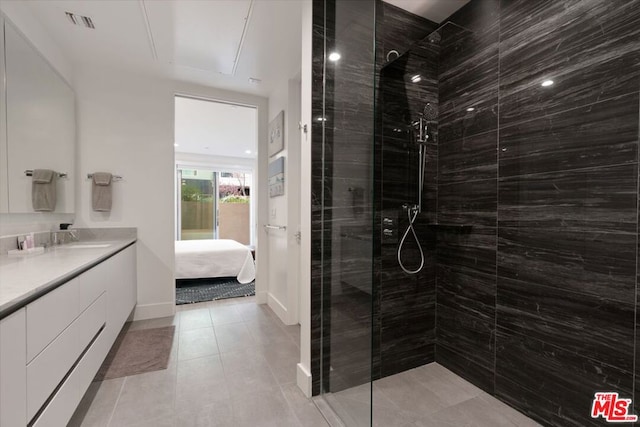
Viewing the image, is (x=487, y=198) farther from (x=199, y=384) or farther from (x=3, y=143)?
(x=3, y=143)

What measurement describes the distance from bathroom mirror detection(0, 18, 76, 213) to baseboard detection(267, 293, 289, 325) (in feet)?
7.33

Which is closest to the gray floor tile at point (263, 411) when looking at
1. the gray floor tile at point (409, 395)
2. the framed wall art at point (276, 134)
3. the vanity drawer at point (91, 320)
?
the gray floor tile at point (409, 395)

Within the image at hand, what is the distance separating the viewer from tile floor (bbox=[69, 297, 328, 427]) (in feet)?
5.16

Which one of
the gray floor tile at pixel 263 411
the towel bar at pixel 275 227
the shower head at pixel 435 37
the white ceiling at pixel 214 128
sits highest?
the white ceiling at pixel 214 128

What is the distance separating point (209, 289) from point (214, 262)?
411 mm

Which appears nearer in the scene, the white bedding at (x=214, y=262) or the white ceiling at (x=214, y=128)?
the white ceiling at (x=214, y=128)

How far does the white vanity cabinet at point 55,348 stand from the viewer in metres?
0.89

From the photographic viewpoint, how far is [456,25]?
2006mm

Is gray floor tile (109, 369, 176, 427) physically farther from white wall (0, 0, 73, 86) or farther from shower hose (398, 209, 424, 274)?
white wall (0, 0, 73, 86)

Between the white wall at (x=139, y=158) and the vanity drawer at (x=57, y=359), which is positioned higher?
the white wall at (x=139, y=158)

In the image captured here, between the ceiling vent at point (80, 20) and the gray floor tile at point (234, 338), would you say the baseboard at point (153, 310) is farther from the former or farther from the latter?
the ceiling vent at point (80, 20)

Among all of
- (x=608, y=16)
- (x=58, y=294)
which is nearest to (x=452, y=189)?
(x=608, y=16)

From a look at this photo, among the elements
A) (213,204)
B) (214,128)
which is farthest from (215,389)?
(213,204)

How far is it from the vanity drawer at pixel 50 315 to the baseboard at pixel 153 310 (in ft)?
6.10
